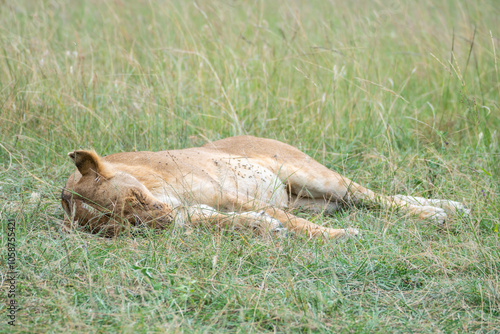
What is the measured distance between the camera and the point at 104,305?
2.48 m

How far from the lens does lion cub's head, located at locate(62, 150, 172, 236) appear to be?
3.28 m

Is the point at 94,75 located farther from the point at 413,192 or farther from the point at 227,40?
the point at 413,192

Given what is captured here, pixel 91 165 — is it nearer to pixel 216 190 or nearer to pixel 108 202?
pixel 108 202

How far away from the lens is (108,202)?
3305mm

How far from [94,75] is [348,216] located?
10.0 feet

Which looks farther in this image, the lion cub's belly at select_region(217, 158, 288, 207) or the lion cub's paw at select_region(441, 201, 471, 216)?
the lion cub's belly at select_region(217, 158, 288, 207)

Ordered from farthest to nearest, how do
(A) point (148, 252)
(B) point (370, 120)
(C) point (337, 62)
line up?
(C) point (337, 62) → (B) point (370, 120) → (A) point (148, 252)

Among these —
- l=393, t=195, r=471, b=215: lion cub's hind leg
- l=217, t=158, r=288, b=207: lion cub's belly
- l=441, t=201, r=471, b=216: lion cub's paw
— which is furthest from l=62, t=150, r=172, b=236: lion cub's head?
l=441, t=201, r=471, b=216: lion cub's paw

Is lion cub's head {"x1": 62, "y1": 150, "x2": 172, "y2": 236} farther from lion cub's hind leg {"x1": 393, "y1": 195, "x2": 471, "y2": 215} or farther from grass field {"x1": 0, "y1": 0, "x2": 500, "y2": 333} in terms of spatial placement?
lion cub's hind leg {"x1": 393, "y1": 195, "x2": 471, "y2": 215}

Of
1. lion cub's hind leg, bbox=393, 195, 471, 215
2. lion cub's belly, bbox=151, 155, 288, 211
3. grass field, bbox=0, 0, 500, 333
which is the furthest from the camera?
lion cub's hind leg, bbox=393, 195, 471, 215

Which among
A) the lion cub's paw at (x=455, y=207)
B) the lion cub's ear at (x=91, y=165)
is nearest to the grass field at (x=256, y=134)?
the lion cub's paw at (x=455, y=207)

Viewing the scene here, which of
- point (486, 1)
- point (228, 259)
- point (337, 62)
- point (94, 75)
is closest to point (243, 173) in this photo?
point (228, 259)

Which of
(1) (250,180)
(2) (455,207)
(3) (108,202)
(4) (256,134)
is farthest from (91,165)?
(2) (455,207)

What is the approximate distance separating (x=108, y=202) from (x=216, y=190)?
28.8 inches
